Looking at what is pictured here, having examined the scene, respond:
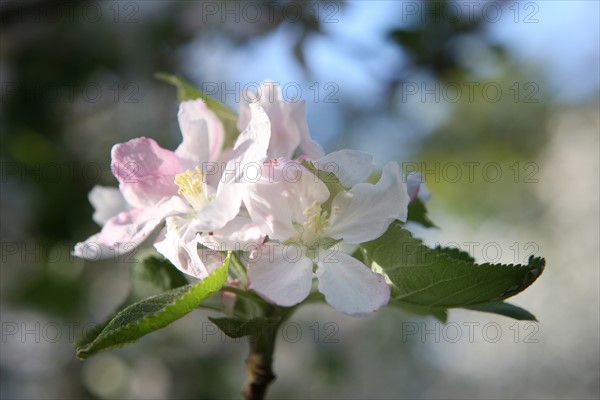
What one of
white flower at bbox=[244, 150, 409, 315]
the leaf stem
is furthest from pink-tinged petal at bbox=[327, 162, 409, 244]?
the leaf stem

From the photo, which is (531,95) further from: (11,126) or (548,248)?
(11,126)

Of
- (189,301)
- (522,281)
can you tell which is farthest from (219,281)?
(522,281)

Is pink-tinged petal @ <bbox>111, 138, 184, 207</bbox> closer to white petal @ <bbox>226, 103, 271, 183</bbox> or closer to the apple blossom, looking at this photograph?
the apple blossom

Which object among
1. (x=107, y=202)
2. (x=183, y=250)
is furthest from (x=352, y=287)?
(x=107, y=202)

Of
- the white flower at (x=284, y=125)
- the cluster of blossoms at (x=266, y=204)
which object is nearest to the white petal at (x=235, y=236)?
the cluster of blossoms at (x=266, y=204)

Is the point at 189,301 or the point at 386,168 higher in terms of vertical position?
the point at 386,168

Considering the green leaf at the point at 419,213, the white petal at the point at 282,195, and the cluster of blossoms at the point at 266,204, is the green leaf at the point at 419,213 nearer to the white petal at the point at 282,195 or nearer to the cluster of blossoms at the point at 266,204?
the cluster of blossoms at the point at 266,204
